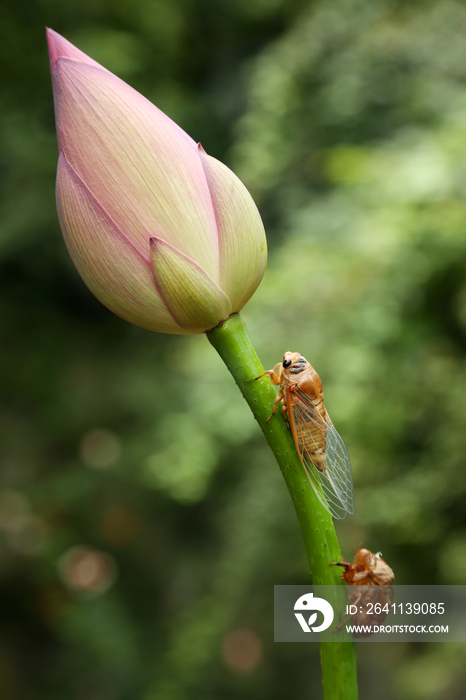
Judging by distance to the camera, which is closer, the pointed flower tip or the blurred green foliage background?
the pointed flower tip

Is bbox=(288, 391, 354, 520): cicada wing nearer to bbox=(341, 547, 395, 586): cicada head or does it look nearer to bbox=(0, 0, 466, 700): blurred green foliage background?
bbox=(341, 547, 395, 586): cicada head

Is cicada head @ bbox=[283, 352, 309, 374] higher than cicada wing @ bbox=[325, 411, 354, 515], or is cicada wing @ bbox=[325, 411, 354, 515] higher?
cicada head @ bbox=[283, 352, 309, 374]

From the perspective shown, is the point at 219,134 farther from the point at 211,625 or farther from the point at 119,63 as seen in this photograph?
the point at 211,625

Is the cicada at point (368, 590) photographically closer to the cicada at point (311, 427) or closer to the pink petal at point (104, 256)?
the cicada at point (311, 427)

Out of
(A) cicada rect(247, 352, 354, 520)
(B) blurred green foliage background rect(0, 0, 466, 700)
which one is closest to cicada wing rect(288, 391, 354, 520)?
(A) cicada rect(247, 352, 354, 520)

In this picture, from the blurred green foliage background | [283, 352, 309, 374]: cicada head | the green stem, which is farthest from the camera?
the blurred green foliage background

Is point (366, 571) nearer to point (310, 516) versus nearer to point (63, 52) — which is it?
point (310, 516)

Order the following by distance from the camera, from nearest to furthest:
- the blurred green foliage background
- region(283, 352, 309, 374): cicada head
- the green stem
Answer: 1. the green stem
2. region(283, 352, 309, 374): cicada head
3. the blurred green foliage background

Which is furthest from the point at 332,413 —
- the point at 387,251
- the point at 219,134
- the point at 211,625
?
the point at 219,134

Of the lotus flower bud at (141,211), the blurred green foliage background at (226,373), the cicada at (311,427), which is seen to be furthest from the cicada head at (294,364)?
the blurred green foliage background at (226,373)
